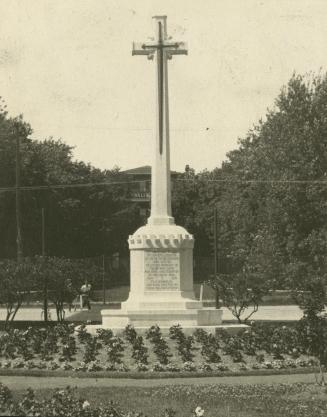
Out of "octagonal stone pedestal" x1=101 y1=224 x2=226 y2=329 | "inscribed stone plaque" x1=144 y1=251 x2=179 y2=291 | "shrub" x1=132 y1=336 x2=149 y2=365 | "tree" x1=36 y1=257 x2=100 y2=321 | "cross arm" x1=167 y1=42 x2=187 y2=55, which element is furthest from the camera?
"tree" x1=36 y1=257 x2=100 y2=321

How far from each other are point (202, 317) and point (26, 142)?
133 feet

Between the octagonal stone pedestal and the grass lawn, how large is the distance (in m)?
8.22

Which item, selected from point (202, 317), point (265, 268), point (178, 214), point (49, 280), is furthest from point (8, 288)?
point (178, 214)

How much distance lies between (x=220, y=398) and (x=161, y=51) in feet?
44.3

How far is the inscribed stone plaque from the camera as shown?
23078mm

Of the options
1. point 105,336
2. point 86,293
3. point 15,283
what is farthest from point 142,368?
point 86,293

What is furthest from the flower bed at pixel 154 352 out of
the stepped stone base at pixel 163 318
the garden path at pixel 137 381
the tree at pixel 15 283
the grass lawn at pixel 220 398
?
the tree at pixel 15 283

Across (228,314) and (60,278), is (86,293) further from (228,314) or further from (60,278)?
(60,278)

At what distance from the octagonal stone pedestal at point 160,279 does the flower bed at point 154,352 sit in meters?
2.29

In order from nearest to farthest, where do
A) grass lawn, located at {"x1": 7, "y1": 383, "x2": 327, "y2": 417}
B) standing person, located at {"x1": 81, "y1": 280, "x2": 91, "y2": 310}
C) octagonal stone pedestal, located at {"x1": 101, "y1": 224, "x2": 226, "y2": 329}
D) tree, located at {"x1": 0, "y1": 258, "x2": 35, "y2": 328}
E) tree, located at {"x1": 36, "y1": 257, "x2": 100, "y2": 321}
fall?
grass lawn, located at {"x1": 7, "y1": 383, "x2": 327, "y2": 417}, octagonal stone pedestal, located at {"x1": 101, "y1": 224, "x2": 226, "y2": 329}, tree, located at {"x1": 0, "y1": 258, "x2": 35, "y2": 328}, tree, located at {"x1": 36, "y1": 257, "x2": 100, "y2": 321}, standing person, located at {"x1": 81, "y1": 280, "x2": 91, "y2": 310}

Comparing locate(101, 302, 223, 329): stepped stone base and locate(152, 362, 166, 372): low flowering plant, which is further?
locate(101, 302, 223, 329): stepped stone base

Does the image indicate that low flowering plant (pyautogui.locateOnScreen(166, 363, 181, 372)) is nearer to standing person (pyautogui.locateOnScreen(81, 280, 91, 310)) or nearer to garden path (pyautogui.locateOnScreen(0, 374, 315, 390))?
garden path (pyautogui.locateOnScreen(0, 374, 315, 390))

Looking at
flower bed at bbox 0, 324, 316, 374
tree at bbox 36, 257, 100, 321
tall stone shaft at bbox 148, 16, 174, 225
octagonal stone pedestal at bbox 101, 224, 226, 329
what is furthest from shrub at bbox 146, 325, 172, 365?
tree at bbox 36, 257, 100, 321

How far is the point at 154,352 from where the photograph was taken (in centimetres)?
1802
